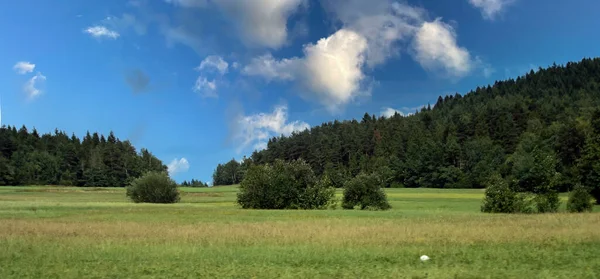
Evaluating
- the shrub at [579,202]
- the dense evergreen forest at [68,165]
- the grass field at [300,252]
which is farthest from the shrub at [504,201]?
the dense evergreen forest at [68,165]

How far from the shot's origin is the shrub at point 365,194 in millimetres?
65062

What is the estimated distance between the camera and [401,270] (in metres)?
17.2

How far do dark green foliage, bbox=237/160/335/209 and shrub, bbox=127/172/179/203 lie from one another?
2196 cm

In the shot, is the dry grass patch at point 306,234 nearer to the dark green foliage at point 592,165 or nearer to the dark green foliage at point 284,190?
the dark green foliage at point 284,190

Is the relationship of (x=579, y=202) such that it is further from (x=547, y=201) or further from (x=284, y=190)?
(x=284, y=190)

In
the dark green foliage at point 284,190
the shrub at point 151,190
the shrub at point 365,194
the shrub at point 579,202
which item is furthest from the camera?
the shrub at point 151,190

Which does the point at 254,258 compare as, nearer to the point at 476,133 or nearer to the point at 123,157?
the point at 476,133

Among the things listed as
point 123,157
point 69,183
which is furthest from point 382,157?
point 69,183

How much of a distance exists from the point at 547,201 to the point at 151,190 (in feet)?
198

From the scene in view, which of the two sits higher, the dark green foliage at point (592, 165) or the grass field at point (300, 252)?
the dark green foliage at point (592, 165)

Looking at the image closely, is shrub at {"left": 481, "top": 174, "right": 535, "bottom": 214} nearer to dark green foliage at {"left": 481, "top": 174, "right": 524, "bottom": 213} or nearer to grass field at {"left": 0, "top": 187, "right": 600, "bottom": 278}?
dark green foliage at {"left": 481, "top": 174, "right": 524, "bottom": 213}

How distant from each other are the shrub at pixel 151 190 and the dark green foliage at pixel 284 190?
22.0m

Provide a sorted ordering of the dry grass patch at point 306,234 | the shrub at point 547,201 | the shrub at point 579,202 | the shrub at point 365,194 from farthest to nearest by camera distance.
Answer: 1. the shrub at point 365,194
2. the shrub at point 547,201
3. the shrub at point 579,202
4. the dry grass patch at point 306,234

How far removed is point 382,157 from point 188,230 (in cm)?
16085
